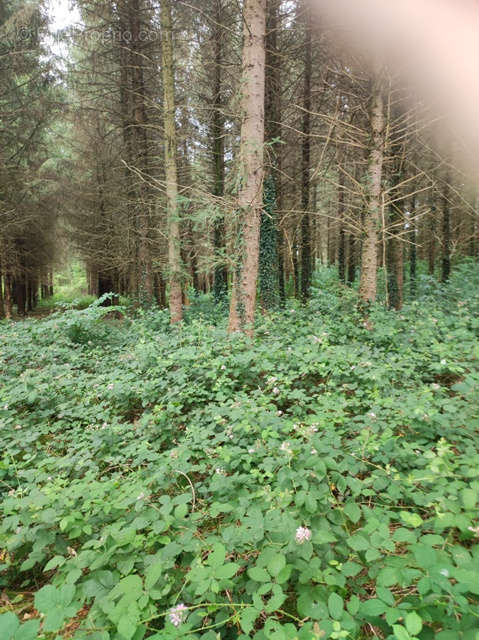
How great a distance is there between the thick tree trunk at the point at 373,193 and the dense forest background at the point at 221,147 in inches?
1.1

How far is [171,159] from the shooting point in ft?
29.0

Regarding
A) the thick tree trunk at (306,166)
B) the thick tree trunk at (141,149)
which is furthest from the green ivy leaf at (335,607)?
the thick tree trunk at (141,149)

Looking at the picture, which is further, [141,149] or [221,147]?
[221,147]

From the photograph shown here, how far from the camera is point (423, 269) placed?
786 inches

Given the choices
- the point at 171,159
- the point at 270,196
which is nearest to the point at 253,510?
the point at 171,159

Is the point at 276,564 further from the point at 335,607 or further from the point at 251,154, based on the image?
the point at 251,154

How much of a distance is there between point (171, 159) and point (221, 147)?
3.73 meters

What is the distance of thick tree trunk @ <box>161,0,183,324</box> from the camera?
324 inches

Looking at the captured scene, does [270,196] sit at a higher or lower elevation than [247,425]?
higher

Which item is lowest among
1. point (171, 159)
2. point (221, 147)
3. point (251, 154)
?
point (251, 154)

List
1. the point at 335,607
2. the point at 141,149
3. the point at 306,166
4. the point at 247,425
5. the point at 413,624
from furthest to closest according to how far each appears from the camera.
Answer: the point at 306,166, the point at 141,149, the point at 247,425, the point at 335,607, the point at 413,624

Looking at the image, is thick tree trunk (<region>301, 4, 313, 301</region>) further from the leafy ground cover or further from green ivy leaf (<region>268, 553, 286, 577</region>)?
green ivy leaf (<region>268, 553, 286, 577</region>)

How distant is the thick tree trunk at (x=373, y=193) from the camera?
20.1 ft

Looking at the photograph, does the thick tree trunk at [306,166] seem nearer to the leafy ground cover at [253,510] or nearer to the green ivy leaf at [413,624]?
the leafy ground cover at [253,510]
